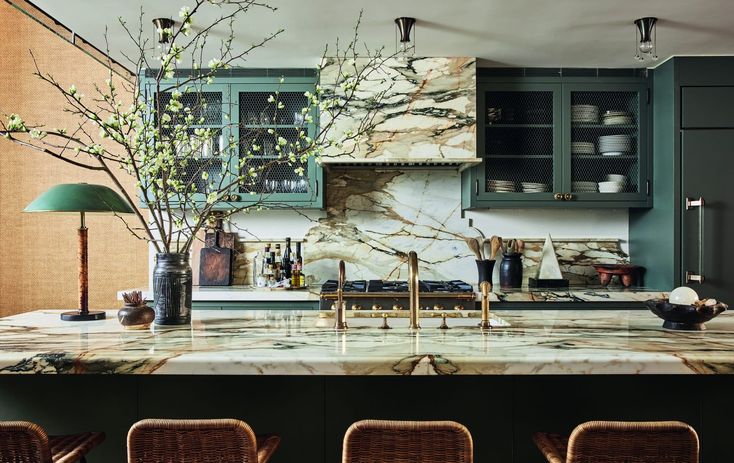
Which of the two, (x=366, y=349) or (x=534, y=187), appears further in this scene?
(x=534, y=187)

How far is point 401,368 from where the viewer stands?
167 cm

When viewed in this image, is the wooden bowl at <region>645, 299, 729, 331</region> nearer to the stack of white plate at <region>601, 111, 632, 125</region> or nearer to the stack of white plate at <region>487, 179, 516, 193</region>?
the stack of white plate at <region>487, 179, 516, 193</region>

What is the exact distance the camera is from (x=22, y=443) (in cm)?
148

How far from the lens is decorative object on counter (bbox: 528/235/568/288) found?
431 cm

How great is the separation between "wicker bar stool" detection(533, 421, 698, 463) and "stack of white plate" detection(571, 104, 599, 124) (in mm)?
3211

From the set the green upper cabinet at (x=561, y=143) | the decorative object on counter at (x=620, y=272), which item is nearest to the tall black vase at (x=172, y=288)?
the green upper cabinet at (x=561, y=143)

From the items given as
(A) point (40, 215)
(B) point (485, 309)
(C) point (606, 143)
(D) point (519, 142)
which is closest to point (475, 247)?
(D) point (519, 142)

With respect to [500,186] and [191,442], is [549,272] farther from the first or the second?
[191,442]

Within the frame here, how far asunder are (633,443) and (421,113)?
2969mm

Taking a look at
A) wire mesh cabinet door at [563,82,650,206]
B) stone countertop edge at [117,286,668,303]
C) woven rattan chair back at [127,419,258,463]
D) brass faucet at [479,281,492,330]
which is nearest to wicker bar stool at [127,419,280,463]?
woven rattan chair back at [127,419,258,463]

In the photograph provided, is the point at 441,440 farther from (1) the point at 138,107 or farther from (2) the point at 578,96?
(2) the point at 578,96

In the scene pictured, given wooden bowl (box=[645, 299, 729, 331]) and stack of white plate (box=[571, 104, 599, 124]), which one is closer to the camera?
wooden bowl (box=[645, 299, 729, 331])

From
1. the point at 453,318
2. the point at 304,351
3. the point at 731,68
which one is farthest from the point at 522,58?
the point at 304,351

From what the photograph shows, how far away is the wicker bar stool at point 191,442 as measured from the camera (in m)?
1.42
